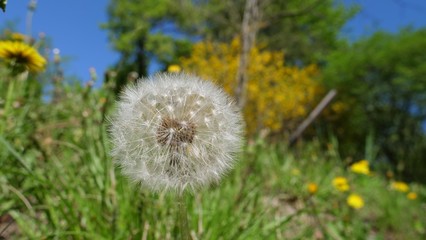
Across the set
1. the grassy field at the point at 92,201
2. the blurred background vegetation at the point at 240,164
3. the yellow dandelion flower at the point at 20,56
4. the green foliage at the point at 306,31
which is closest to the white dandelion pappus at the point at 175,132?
the blurred background vegetation at the point at 240,164

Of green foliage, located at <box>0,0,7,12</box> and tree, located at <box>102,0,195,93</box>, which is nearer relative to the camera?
green foliage, located at <box>0,0,7,12</box>

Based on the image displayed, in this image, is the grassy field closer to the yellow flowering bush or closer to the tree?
the yellow flowering bush

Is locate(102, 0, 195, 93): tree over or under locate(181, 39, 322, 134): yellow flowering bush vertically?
over

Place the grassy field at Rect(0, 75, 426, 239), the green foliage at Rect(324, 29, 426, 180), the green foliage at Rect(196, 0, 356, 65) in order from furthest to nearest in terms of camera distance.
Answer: the green foliage at Rect(196, 0, 356, 65)
the green foliage at Rect(324, 29, 426, 180)
the grassy field at Rect(0, 75, 426, 239)

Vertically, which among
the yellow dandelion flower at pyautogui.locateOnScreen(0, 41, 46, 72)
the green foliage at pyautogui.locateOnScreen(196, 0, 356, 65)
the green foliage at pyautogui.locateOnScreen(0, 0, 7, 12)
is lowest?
the green foliage at pyautogui.locateOnScreen(0, 0, 7, 12)

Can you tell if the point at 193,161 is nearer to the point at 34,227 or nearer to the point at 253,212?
the point at 34,227

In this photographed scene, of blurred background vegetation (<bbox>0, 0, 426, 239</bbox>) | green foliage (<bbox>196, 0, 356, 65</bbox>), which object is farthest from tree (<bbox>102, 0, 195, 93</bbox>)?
blurred background vegetation (<bbox>0, 0, 426, 239</bbox>)
